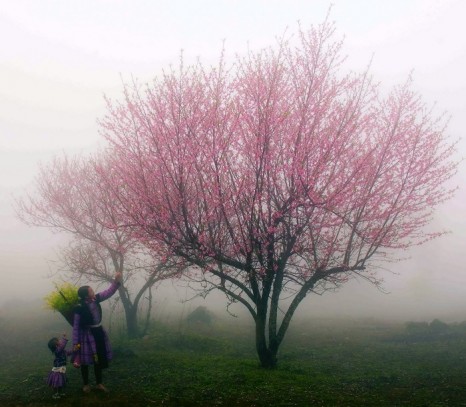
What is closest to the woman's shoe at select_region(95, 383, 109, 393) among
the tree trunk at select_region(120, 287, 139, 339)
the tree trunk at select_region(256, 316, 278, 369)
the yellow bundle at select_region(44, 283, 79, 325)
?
the yellow bundle at select_region(44, 283, 79, 325)

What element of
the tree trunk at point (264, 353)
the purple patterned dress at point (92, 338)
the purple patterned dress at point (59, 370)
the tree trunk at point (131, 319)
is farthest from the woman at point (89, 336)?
the tree trunk at point (131, 319)

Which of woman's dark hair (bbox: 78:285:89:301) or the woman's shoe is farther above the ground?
woman's dark hair (bbox: 78:285:89:301)

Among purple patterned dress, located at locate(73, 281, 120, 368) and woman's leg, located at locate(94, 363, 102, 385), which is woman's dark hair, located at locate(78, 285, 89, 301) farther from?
woman's leg, located at locate(94, 363, 102, 385)

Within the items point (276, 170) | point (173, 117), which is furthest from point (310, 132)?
point (173, 117)

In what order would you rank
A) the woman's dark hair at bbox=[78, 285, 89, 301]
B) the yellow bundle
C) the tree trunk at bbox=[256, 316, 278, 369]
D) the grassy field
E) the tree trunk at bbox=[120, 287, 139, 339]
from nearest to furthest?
the grassy field, the woman's dark hair at bbox=[78, 285, 89, 301], the yellow bundle, the tree trunk at bbox=[256, 316, 278, 369], the tree trunk at bbox=[120, 287, 139, 339]

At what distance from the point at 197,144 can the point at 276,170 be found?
230 cm

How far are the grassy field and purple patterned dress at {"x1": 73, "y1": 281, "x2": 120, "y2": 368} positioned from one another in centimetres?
83

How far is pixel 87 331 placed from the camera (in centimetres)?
880

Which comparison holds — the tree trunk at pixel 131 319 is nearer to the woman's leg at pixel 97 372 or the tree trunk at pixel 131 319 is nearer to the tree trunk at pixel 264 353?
the tree trunk at pixel 264 353

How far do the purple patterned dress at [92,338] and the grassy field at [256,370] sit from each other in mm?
829

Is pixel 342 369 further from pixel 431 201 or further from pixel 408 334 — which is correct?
pixel 408 334

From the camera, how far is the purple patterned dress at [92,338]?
8648mm

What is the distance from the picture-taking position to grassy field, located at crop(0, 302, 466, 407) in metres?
8.58

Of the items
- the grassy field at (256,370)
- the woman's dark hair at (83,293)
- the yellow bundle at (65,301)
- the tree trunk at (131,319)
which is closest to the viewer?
the grassy field at (256,370)
